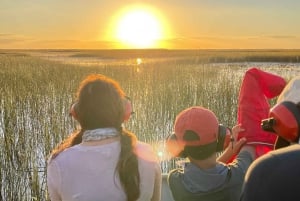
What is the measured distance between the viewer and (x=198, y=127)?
61.6 inches

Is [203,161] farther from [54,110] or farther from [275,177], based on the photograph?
[54,110]

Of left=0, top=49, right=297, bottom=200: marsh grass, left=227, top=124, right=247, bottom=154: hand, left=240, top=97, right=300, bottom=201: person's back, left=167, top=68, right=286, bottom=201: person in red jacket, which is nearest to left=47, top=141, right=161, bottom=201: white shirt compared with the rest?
left=167, top=68, right=286, bottom=201: person in red jacket

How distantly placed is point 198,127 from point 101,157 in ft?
1.04

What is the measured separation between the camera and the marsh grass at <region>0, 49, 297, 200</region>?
382 cm

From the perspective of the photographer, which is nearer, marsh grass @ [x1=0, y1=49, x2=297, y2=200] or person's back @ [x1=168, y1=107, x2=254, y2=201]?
person's back @ [x1=168, y1=107, x2=254, y2=201]

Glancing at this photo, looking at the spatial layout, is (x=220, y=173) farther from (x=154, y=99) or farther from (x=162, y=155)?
(x=154, y=99)

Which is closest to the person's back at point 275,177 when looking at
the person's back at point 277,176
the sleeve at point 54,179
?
the person's back at point 277,176

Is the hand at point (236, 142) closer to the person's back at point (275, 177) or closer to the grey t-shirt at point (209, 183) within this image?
the grey t-shirt at point (209, 183)

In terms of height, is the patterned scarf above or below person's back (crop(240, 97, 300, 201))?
below

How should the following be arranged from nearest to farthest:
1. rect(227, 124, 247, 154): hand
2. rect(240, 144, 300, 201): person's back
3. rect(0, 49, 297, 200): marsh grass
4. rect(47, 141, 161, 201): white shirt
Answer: rect(240, 144, 300, 201): person's back
rect(47, 141, 161, 201): white shirt
rect(227, 124, 247, 154): hand
rect(0, 49, 297, 200): marsh grass

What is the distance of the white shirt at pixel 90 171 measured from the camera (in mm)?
1532

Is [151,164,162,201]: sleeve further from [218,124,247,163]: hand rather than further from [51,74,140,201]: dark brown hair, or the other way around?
[218,124,247,163]: hand

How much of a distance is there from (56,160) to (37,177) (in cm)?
214

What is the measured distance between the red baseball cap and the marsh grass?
213cm
